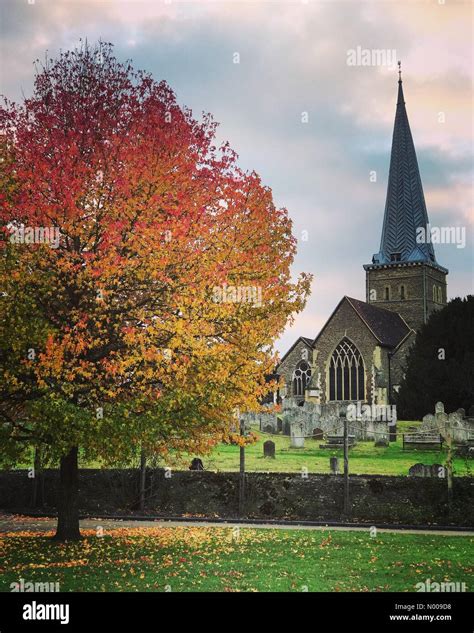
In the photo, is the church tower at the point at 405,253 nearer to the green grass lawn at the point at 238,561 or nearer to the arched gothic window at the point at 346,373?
the arched gothic window at the point at 346,373

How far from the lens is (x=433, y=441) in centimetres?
3125

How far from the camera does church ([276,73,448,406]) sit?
201 ft

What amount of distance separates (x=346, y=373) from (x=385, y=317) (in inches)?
341

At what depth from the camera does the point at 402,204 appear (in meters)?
77.9

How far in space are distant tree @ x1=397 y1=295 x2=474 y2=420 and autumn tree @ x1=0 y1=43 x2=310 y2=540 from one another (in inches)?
1334

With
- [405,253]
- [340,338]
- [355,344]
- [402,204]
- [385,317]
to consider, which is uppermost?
[402,204]

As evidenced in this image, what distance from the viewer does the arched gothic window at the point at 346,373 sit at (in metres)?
62.4

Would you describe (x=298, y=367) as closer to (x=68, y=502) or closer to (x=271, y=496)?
(x=271, y=496)

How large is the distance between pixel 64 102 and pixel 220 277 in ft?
15.8

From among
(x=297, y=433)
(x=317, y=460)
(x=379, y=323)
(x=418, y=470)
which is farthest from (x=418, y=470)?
(x=379, y=323)

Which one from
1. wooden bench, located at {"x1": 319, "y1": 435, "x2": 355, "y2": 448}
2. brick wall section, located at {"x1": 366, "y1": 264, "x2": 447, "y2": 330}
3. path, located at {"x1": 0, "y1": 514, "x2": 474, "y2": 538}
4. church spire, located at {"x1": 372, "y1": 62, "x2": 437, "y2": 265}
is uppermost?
church spire, located at {"x1": 372, "y1": 62, "x2": 437, "y2": 265}

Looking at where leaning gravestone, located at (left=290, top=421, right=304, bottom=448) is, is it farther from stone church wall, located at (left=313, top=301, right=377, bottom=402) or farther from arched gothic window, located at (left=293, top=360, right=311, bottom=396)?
arched gothic window, located at (left=293, top=360, right=311, bottom=396)

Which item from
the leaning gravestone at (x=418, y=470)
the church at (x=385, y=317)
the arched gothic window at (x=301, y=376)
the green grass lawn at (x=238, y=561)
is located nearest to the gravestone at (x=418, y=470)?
the leaning gravestone at (x=418, y=470)

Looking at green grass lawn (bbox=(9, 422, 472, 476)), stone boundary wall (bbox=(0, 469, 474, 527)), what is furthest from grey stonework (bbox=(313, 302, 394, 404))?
stone boundary wall (bbox=(0, 469, 474, 527))
